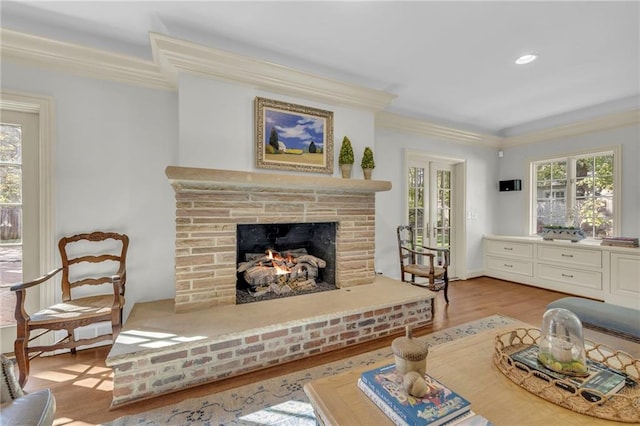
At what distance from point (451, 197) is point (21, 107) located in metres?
5.18

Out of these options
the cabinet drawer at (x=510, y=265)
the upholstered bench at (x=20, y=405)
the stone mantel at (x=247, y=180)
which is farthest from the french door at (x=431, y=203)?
the upholstered bench at (x=20, y=405)

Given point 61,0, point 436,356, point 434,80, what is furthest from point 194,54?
point 436,356

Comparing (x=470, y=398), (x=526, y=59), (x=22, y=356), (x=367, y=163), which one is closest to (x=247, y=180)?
(x=367, y=163)

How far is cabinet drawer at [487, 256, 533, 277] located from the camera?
418cm

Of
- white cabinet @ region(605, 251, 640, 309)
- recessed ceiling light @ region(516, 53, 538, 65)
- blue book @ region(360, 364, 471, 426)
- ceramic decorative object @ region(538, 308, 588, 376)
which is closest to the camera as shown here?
blue book @ region(360, 364, 471, 426)

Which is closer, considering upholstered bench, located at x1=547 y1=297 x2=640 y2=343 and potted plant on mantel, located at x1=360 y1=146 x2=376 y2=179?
upholstered bench, located at x1=547 y1=297 x2=640 y2=343

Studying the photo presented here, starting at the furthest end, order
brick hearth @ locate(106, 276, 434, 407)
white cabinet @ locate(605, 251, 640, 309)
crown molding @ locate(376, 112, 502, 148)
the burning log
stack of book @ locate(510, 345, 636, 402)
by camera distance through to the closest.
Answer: crown molding @ locate(376, 112, 502, 148), white cabinet @ locate(605, 251, 640, 309), the burning log, brick hearth @ locate(106, 276, 434, 407), stack of book @ locate(510, 345, 636, 402)

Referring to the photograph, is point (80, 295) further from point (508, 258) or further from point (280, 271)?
point (508, 258)

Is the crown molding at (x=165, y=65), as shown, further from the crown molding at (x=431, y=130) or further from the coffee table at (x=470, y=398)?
the coffee table at (x=470, y=398)

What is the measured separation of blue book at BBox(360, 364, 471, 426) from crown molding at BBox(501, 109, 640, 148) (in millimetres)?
4524

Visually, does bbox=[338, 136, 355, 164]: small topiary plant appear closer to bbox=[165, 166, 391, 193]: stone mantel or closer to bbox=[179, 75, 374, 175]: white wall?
bbox=[165, 166, 391, 193]: stone mantel

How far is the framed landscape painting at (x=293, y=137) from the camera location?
2506mm

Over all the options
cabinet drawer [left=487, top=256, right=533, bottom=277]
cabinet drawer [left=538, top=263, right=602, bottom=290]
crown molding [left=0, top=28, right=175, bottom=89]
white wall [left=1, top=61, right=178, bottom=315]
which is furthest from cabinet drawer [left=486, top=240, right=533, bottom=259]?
crown molding [left=0, top=28, right=175, bottom=89]

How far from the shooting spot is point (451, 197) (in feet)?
15.1
